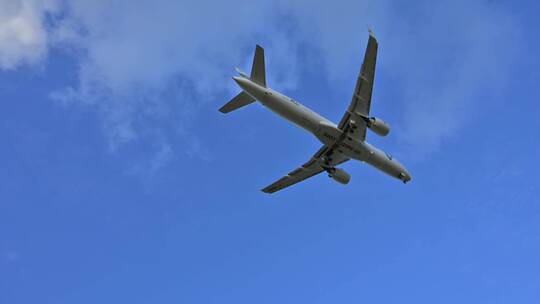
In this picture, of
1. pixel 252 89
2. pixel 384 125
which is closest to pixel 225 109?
pixel 252 89

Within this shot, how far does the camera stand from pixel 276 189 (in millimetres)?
60812

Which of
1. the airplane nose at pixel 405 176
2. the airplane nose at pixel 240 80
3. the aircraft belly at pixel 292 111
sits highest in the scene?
the airplane nose at pixel 240 80

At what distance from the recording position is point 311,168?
58969 millimetres

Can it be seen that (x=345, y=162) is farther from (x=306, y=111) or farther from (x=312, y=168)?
(x=306, y=111)

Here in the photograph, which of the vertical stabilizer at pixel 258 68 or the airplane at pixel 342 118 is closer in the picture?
the airplane at pixel 342 118

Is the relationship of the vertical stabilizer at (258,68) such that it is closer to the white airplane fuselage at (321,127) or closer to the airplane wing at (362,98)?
the white airplane fuselage at (321,127)

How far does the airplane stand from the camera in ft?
159

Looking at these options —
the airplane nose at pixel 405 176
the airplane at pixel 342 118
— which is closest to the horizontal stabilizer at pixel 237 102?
the airplane at pixel 342 118

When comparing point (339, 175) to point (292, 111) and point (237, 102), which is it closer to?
point (292, 111)

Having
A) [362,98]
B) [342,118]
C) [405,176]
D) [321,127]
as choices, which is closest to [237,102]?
[321,127]

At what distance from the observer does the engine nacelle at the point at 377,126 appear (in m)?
50.4

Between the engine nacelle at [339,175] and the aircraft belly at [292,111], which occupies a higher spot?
the aircraft belly at [292,111]

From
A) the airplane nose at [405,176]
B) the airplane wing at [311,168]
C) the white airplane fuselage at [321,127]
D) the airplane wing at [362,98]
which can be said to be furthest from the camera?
the airplane nose at [405,176]

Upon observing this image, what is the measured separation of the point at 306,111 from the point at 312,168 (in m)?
9.27
